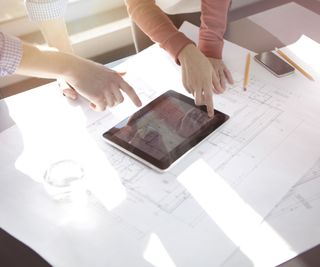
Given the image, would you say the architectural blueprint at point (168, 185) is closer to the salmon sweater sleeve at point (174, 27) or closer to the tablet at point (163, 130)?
the tablet at point (163, 130)

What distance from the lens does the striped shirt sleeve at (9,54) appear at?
2.10ft

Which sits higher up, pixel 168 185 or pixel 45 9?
pixel 45 9

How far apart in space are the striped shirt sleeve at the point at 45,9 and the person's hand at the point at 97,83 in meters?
0.19

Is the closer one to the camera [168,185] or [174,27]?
[168,185]

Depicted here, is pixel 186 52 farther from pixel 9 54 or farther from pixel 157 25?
pixel 9 54

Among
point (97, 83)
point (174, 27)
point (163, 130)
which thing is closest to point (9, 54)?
point (97, 83)

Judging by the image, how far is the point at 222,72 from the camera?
2.78 ft

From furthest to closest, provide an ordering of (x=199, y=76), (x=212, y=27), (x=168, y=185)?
(x=212, y=27) < (x=199, y=76) < (x=168, y=185)

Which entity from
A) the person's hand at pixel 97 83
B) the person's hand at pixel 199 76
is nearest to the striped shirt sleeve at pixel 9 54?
the person's hand at pixel 97 83

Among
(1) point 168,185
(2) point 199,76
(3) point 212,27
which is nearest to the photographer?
(1) point 168,185

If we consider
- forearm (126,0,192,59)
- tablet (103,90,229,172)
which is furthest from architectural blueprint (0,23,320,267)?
forearm (126,0,192,59)

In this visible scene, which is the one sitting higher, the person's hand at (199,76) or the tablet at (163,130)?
the person's hand at (199,76)

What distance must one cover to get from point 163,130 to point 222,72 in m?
0.23

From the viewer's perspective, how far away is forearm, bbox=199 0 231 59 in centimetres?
89
